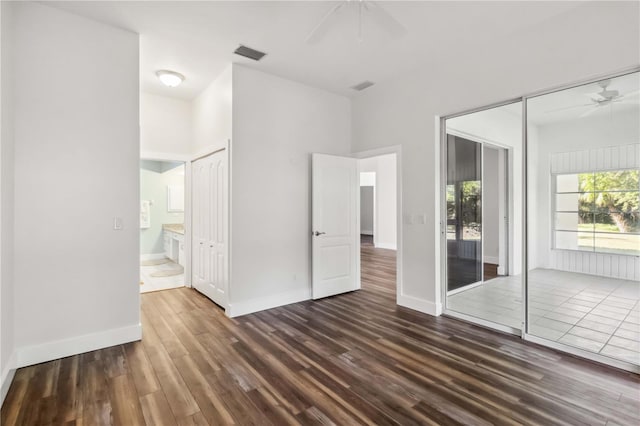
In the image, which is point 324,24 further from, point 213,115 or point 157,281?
point 157,281

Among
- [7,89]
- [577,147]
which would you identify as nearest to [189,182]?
[7,89]

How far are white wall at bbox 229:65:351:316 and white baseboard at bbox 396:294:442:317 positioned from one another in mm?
1401

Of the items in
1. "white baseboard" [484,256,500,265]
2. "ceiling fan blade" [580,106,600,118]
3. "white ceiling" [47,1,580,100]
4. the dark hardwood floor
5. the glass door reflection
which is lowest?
the dark hardwood floor

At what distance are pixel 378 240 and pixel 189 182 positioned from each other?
6.78 meters

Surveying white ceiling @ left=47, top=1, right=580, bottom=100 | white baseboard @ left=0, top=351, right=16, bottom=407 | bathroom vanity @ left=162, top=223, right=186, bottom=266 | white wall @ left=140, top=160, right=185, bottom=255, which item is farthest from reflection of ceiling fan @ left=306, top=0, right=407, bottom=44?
white wall @ left=140, top=160, right=185, bottom=255

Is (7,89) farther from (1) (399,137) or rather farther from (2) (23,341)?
(1) (399,137)

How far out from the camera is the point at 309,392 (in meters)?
2.28

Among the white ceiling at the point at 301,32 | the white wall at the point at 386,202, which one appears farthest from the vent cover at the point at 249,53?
→ the white wall at the point at 386,202

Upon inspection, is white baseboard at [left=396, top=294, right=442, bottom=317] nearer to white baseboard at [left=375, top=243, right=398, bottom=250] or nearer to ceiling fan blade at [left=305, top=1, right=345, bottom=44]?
ceiling fan blade at [left=305, top=1, right=345, bottom=44]

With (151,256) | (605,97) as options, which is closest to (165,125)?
(151,256)

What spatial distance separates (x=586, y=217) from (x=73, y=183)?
5188mm

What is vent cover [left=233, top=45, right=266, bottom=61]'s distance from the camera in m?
3.52

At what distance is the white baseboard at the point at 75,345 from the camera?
269 centimetres

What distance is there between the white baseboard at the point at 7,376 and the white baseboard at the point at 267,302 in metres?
1.94
